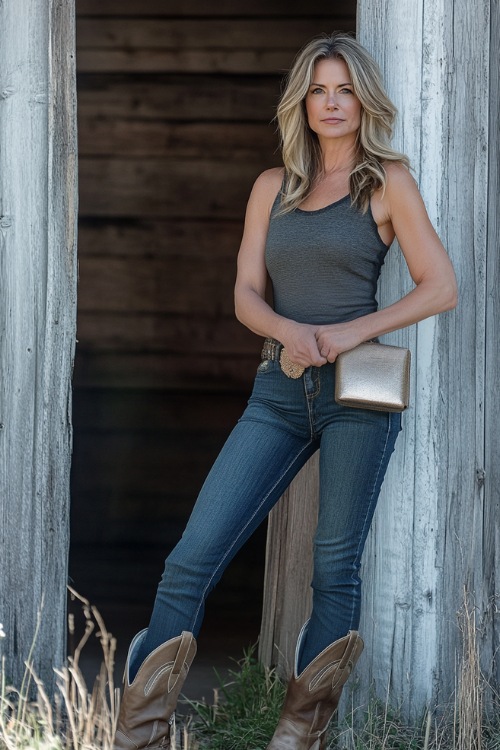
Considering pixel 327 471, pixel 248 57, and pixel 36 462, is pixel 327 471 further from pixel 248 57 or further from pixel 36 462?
pixel 248 57

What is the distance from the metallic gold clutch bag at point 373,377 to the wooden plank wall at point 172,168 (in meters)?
3.79

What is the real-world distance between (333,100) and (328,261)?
16.6 inches

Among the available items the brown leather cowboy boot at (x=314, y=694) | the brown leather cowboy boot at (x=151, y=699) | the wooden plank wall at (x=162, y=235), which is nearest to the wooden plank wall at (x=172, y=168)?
the wooden plank wall at (x=162, y=235)

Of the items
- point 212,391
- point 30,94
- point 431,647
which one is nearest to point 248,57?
point 212,391

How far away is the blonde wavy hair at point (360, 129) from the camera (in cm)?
278

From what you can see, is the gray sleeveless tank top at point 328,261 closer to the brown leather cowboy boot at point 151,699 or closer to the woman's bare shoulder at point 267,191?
the woman's bare shoulder at point 267,191

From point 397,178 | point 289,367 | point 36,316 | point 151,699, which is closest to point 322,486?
point 289,367

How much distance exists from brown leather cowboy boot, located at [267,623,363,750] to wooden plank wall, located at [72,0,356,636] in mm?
3432

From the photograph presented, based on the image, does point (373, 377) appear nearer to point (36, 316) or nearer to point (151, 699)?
point (151, 699)

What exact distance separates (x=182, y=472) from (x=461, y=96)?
3.99 meters

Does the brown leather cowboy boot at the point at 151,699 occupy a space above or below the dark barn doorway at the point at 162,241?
below

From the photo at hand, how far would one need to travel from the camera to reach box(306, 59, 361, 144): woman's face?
Answer: 2.81 metres

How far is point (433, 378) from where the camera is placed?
124 inches

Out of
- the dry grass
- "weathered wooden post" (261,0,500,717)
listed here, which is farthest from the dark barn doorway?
"weathered wooden post" (261,0,500,717)
